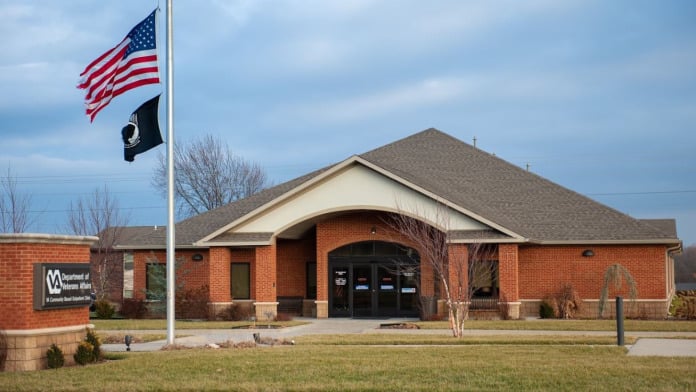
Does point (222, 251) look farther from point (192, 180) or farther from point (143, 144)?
point (192, 180)

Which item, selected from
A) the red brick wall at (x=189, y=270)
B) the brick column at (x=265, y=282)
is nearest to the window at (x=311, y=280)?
the brick column at (x=265, y=282)

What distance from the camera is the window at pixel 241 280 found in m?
38.5

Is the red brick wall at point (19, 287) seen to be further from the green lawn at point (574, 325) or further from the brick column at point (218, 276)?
the brick column at point (218, 276)

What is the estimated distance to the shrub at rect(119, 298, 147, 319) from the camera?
38.6 meters

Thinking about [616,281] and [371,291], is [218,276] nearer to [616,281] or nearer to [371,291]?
[371,291]

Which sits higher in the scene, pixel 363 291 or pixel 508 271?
pixel 508 271

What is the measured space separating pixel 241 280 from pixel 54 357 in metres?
20.7

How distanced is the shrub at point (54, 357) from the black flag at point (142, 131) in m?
5.59

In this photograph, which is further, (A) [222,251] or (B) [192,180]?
(B) [192,180]

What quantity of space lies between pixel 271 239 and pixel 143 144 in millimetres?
14400

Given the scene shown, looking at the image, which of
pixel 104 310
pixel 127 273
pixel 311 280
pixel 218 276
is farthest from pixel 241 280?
pixel 127 273

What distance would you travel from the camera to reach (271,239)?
Result: 118 ft

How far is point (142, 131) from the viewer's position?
2192 centimetres

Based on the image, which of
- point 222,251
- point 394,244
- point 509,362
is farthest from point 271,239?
point 509,362
